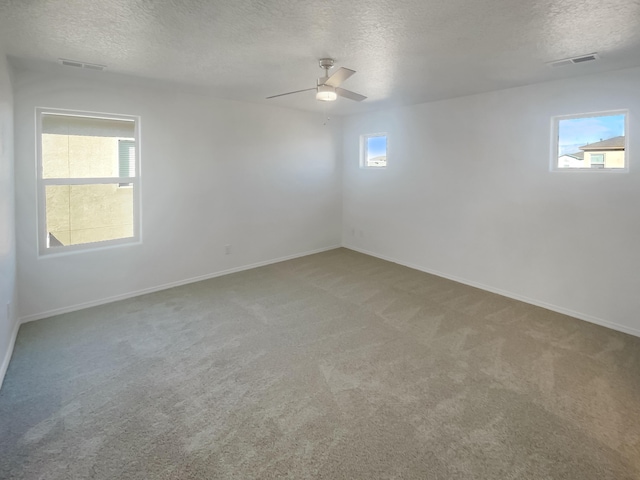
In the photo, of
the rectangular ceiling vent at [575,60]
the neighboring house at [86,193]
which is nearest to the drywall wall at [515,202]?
the rectangular ceiling vent at [575,60]

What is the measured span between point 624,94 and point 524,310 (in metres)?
2.29

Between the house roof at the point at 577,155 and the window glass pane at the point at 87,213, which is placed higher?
the house roof at the point at 577,155

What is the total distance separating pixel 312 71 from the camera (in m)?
3.27

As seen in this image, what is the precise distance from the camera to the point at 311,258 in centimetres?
580

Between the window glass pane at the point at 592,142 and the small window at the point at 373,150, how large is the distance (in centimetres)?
254

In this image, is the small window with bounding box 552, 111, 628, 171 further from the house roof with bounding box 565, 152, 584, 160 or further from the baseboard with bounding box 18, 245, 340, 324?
the baseboard with bounding box 18, 245, 340, 324

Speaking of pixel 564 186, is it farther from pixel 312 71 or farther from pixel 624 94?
pixel 312 71

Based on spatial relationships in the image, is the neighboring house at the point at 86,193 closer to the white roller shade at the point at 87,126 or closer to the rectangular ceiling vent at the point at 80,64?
the white roller shade at the point at 87,126

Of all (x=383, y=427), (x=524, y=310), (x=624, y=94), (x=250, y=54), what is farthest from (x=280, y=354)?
(x=624, y=94)

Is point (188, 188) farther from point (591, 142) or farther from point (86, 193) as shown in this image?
point (591, 142)

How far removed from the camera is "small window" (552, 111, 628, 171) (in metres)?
3.28

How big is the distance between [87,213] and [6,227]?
109 cm

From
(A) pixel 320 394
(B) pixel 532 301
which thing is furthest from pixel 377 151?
(A) pixel 320 394

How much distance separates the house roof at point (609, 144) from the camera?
10.8 feet
